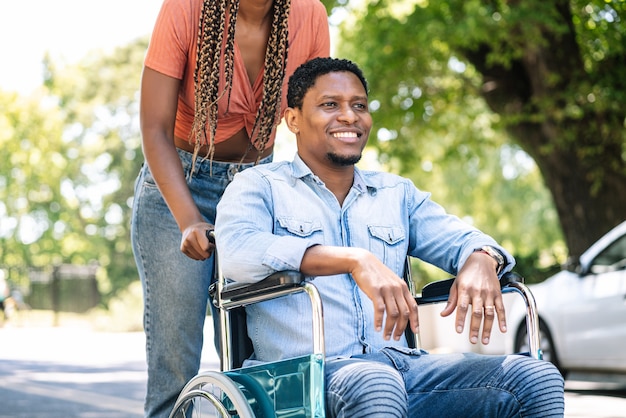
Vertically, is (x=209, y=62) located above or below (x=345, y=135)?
above

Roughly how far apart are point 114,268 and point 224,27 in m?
34.9

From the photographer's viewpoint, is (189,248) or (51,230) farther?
(51,230)

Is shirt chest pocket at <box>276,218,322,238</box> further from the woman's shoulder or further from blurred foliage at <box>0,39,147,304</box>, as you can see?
blurred foliage at <box>0,39,147,304</box>

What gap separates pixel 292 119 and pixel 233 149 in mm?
355

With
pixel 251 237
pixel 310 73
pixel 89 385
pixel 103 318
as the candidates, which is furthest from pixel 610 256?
pixel 103 318

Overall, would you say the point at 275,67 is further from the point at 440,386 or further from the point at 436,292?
the point at 440,386

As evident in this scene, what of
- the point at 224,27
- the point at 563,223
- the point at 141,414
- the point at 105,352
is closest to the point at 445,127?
the point at 563,223

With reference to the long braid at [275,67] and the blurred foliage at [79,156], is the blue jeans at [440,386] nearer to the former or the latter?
the long braid at [275,67]

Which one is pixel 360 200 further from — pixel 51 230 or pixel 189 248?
pixel 51 230

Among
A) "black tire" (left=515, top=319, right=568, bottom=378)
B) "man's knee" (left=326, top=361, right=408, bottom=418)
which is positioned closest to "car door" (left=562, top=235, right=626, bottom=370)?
"black tire" (left=515, top=319, right=568, bottom=378)

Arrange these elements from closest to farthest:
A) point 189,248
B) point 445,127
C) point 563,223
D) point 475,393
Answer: point 475,393
point 189,248
point 563,223
point 445,127

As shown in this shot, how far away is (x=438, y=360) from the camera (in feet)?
10.5

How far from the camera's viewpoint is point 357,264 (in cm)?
294

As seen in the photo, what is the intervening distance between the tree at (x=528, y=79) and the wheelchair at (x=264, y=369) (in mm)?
9821
